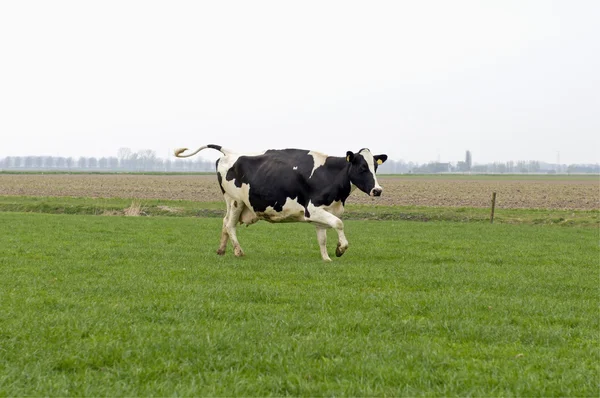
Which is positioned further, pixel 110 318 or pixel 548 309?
pixel 548 309

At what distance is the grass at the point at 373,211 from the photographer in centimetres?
3578

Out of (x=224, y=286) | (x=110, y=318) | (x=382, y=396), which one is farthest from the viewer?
(x=224, y=286)

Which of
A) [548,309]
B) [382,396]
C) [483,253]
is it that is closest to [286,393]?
[382,396]

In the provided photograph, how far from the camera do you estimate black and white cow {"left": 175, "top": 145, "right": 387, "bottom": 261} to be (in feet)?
55.1

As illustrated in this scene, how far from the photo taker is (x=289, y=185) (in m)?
17.0

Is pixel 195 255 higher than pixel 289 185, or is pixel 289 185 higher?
pixel 289 185

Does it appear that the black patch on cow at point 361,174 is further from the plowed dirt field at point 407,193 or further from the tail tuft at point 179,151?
the plowed dirt field at point 407,193

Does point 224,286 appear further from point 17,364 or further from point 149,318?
point 17,364

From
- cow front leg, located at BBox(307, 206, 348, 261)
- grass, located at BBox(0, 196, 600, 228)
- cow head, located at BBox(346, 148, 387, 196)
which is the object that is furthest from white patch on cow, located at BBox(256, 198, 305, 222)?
grass, located at BBox(0, 196, 600, 228)

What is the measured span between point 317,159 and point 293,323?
8.33 m

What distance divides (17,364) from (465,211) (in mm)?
34239

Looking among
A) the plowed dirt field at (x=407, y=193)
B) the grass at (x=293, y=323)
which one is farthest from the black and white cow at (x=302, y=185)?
the plowed dirt field at (x=407, y=193)

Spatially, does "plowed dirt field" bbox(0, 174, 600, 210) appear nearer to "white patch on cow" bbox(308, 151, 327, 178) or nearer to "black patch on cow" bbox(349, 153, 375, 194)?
"white patch on cow" bbox(308, 151, 327, 178)

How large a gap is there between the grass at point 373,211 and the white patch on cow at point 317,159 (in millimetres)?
19639
